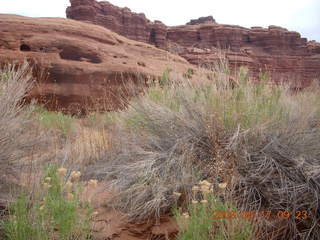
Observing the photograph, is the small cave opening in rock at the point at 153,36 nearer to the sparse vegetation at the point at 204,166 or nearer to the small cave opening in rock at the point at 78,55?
the small cave opening in rock at the point at 78,55

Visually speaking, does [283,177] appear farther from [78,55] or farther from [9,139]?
[78,55]

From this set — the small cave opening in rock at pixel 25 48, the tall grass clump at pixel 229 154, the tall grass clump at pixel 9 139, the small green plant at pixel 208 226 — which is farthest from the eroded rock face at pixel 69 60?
the small green plant at pixel 208 226

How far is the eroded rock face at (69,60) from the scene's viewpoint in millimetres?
8805

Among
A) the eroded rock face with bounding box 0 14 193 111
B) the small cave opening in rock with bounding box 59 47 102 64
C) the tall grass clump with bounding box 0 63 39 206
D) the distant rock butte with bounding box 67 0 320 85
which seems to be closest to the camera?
the tall grass clump with bounding box 0 63 39 206


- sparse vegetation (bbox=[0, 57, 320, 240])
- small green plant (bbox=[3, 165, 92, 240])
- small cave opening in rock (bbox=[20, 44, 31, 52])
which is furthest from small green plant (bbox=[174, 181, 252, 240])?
small cave opening in rock (bbox=[20, 44, 31, 52])

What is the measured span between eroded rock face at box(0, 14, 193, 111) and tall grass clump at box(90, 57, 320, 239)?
15.9 ft

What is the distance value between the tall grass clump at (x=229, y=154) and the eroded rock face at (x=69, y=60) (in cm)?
485

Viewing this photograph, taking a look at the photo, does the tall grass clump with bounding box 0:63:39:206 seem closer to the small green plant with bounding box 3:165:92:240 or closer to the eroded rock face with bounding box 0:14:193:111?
the small green plant with bounding box 3:165:92:240

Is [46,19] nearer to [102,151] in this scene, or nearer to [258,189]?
[102,151]

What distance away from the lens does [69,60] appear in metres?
9.56

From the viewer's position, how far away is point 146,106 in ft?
12.4

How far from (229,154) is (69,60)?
27.3 ft

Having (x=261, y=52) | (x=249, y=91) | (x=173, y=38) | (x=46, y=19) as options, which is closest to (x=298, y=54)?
(x=261, y=52)

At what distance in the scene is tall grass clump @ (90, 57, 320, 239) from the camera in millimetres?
2359
